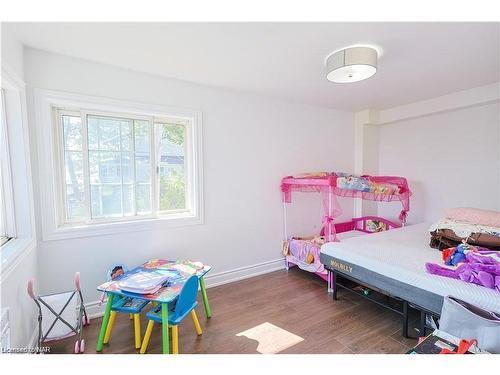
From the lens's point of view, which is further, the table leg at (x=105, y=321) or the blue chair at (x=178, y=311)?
the table leg at (x=105, y=321)

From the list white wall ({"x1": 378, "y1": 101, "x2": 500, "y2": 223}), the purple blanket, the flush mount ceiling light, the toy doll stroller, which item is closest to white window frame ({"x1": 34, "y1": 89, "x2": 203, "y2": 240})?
the toy doll stroller

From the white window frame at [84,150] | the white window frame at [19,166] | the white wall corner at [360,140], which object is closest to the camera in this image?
the white window frame at [19,166]

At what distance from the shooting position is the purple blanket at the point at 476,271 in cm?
160

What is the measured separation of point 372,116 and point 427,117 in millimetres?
702

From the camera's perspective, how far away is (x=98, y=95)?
2195 mm

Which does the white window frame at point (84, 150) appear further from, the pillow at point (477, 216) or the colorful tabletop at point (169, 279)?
the pillow at point (477, 216)

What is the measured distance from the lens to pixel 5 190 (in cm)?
176

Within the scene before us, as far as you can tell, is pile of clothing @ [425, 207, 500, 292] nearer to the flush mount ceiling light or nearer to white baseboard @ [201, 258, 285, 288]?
the flush mount ceiling light

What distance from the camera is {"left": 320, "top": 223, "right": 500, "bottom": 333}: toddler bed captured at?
162cm

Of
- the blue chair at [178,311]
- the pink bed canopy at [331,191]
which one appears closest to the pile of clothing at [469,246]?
the pink bed canopy at [331,191]

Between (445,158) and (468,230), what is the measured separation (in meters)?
1.54

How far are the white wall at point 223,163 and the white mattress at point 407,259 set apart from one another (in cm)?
101
